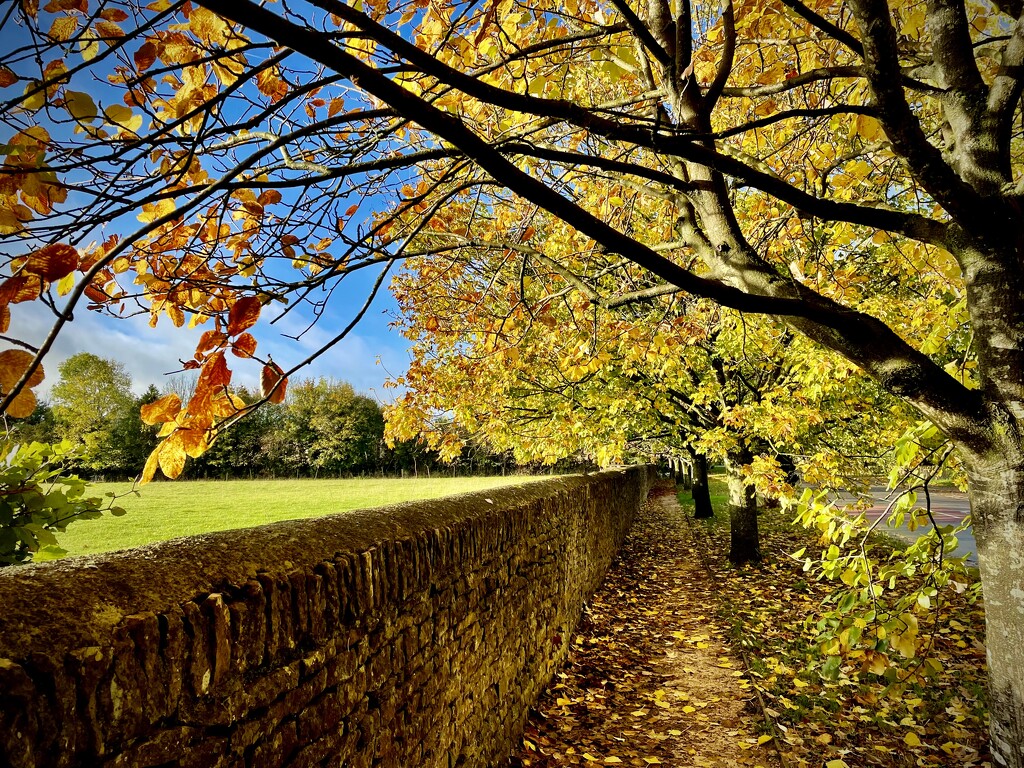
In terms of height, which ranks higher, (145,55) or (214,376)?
(145,55)

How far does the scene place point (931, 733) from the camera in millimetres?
4910

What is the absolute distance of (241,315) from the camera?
2.73 m

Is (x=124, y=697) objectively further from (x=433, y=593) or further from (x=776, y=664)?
(x=776, y=664)

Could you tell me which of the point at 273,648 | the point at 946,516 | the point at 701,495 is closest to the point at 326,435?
the point at 701,495

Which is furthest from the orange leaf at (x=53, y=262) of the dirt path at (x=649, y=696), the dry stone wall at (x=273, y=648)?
the dirt path at (x=649, y=696)

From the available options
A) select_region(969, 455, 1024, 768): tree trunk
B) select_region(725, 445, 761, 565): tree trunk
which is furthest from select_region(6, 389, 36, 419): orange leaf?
select_region(725, 445, 761, 565): tree trunk

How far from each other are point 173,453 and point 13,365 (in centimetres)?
75

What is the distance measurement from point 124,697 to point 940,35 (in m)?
4.86

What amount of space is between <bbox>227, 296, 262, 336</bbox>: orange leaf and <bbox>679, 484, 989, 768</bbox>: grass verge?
411 centimetres

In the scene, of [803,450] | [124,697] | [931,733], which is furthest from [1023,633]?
[803,450]

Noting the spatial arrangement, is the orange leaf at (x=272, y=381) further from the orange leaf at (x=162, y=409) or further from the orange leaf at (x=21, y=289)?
the orange leaf at (x=21, y=289)

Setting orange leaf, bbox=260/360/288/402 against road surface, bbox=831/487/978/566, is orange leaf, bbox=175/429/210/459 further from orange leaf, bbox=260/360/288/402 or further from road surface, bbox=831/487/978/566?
road surface, bbox=831/487/978/566

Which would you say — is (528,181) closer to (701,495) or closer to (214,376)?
(214,376)

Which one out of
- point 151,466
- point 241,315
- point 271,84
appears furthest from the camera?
point 271,84
